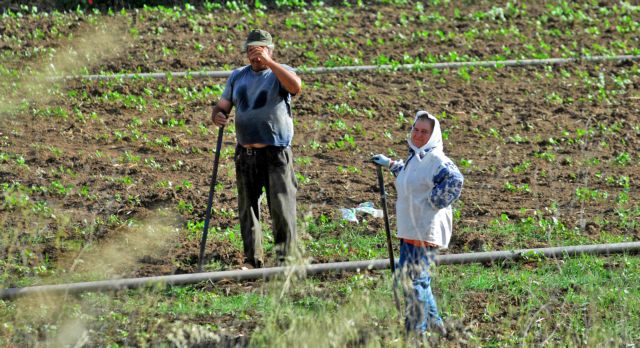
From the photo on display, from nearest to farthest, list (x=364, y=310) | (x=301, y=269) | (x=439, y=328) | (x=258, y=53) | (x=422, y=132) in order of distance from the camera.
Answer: (x=364, y=310)
(x=422, y=132)
(x=439, y=328)
(x=301, y=269)
(x=258, y=53)

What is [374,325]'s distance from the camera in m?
7.90

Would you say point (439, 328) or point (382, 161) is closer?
point (439, 328)

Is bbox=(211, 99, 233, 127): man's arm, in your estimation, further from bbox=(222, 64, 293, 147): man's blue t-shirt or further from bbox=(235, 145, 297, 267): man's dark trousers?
bbox=(235, 145, 297, 267): man's dark trousers

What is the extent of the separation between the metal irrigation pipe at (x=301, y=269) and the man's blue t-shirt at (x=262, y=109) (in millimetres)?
1064

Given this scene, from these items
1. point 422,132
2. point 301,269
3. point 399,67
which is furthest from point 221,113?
point 399,67

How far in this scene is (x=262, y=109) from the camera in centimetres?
893

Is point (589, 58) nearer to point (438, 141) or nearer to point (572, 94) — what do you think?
point (572, 94)

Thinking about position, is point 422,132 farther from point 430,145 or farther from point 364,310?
point 364,310

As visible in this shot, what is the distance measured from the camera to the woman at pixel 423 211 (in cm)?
743

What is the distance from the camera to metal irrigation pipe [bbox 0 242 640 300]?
835 cm

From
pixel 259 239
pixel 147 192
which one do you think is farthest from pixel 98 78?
pixel 259 239

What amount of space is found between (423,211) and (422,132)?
0.54 m

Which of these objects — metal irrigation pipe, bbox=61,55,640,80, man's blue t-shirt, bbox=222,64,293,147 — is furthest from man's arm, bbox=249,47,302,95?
metal irrigation pipe, bbox=61,55,640,80

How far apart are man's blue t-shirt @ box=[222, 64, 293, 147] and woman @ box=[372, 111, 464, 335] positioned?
160cm
